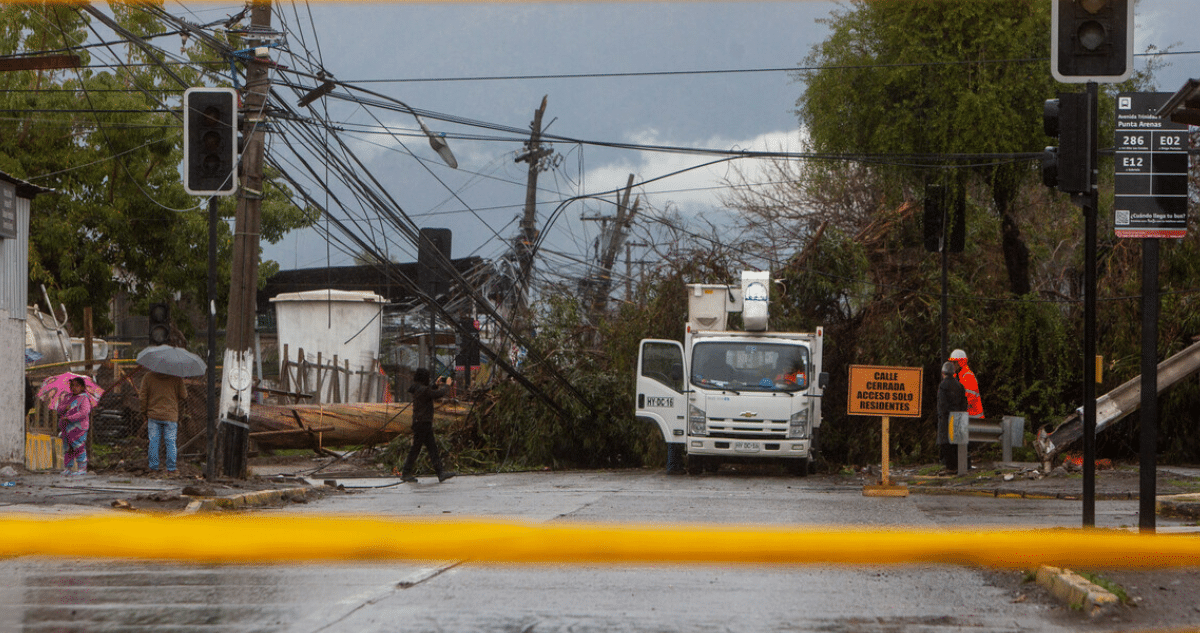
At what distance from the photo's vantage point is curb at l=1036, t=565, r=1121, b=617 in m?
6.46

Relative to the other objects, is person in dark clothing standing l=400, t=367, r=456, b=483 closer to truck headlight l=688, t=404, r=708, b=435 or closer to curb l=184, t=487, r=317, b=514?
curb l=184, t=487, r=317, b=514

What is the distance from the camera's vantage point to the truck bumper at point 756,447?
19297 mm

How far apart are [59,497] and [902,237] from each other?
53.6 feet

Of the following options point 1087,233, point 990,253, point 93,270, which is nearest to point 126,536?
point 1087,233

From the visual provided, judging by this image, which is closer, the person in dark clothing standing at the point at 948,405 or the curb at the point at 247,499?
the curb at the point at 247,499

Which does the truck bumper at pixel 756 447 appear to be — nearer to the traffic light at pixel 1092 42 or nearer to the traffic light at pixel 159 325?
the traffic light at pixel 159 325

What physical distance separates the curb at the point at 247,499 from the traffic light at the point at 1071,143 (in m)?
8.64

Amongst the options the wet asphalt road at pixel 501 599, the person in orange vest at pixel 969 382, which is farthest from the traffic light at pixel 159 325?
the person in orange vest at pixel 969 382

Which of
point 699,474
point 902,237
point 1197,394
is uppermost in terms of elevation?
point 902,237

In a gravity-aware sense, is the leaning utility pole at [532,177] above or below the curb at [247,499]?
above

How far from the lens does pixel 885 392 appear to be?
52.2ft

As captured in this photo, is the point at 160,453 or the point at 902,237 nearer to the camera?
the point at 160,453

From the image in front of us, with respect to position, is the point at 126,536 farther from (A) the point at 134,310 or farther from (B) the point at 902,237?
(A) the point at 134,310

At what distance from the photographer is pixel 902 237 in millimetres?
23969
